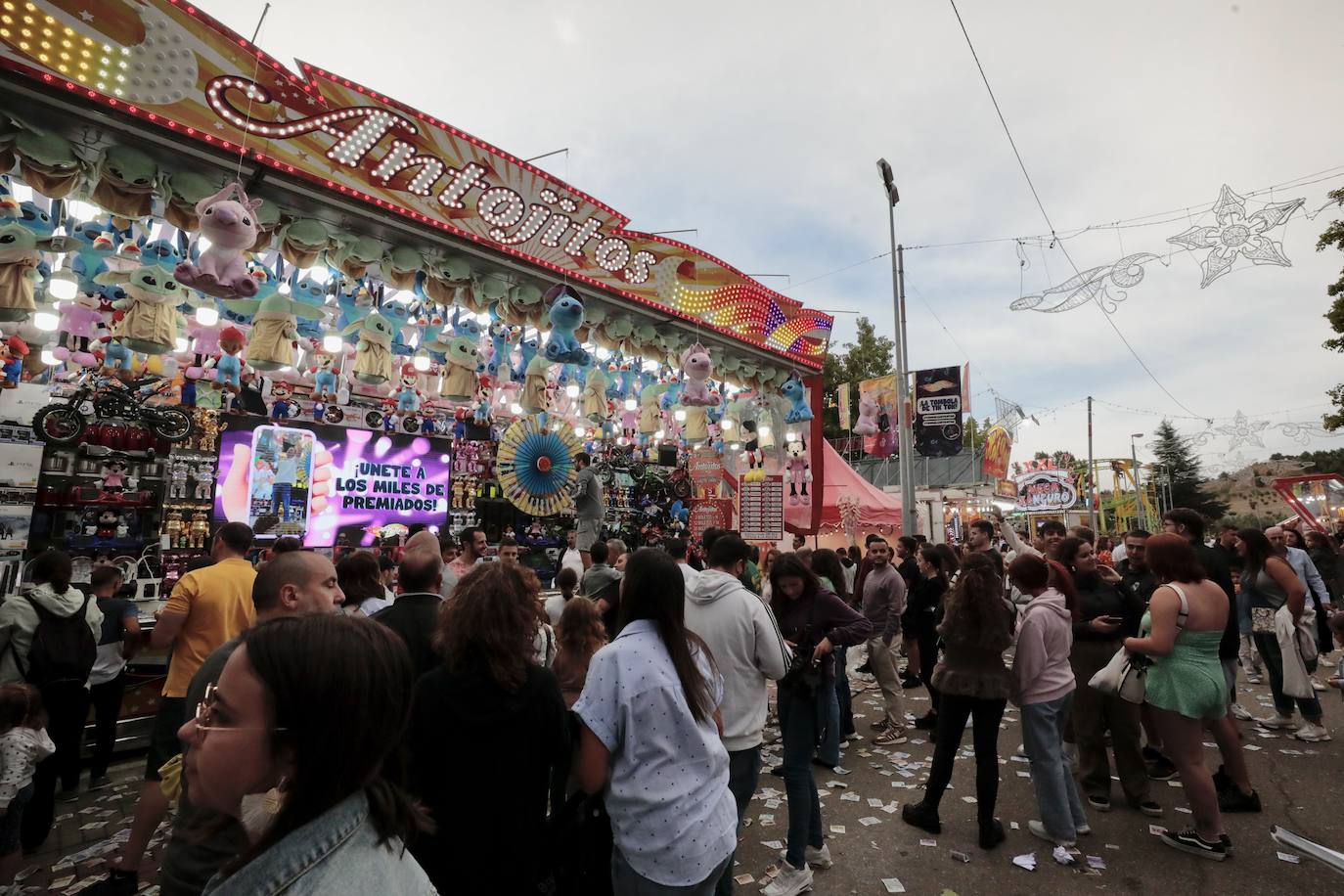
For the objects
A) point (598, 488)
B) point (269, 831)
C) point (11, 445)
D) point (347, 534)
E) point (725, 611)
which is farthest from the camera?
point (347, 534)

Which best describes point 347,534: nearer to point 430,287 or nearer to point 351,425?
point 351,425

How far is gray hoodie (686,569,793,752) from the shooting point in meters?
2.96

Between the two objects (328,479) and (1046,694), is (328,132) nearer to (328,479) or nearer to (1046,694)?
(1046,694)

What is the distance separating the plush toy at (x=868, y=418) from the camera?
16031mm

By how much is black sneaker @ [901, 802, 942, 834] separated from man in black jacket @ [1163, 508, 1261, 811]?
6.10 ft

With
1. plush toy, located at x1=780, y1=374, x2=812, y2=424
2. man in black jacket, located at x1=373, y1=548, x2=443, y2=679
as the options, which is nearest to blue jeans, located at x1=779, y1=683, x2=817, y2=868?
man in black jacket, located at x1=373, y1=548, x2=443, y2=679

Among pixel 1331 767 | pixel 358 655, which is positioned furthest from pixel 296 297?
pixel 1331 767

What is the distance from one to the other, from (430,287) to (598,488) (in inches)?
144

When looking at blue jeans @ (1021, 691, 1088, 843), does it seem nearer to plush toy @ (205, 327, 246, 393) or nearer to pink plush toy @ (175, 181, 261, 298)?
pink plush toy @ (175, 181, 261, 298)

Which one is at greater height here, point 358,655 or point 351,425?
point 351,425

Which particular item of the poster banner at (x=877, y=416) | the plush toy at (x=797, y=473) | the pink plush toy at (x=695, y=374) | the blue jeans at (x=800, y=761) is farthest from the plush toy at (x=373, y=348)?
the poster banner at (x=877, y=416)

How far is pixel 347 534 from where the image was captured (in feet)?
34.0

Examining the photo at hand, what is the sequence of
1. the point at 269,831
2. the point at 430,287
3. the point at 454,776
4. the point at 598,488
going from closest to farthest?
the point at 269,831 < the point at 454,776 < the point at 430,287 < the point at 598,488

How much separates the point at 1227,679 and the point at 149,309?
8685mm
